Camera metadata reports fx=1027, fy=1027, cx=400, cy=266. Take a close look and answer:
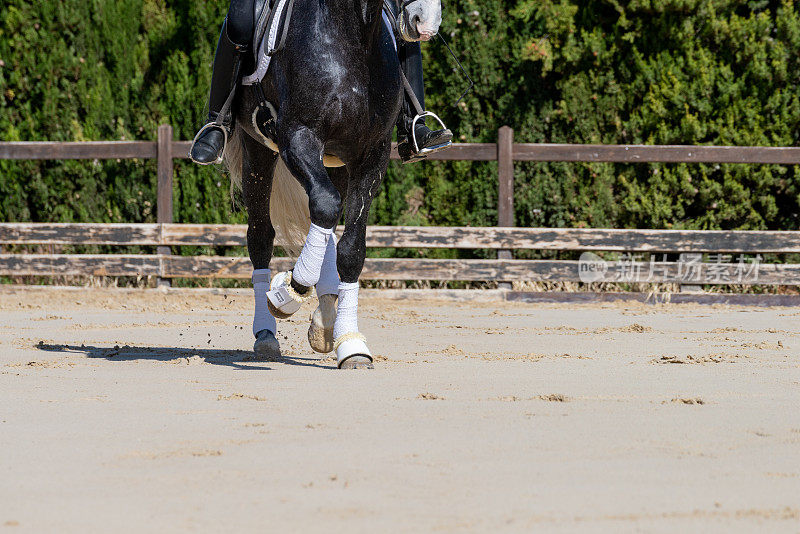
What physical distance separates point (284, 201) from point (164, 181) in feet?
16.3

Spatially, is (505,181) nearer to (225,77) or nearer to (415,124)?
(415,124)

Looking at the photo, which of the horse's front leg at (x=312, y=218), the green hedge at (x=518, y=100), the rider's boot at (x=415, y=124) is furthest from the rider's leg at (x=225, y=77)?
the green hedge at (x=518, y=100)

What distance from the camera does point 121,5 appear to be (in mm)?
11523

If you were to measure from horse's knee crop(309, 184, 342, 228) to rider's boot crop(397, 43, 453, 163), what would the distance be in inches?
33.8

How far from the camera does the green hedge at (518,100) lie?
34.4 feet

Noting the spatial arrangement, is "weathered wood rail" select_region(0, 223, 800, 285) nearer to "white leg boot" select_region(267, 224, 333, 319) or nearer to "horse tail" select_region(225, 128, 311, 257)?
"horse tail" select_region(225, 128, 311, 257)

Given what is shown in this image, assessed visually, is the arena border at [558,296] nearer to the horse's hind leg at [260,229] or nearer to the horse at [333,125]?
the horse's hind leg at [260,229]

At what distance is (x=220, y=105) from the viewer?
6.04 metres

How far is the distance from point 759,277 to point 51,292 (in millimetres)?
7254

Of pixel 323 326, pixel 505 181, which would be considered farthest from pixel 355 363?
pixel 505 181

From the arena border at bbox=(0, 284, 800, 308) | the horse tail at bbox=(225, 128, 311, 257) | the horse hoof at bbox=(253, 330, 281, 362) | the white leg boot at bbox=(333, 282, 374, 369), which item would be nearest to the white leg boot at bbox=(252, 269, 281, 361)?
the horse hoof at bbox=(253, 330, 281, 362)

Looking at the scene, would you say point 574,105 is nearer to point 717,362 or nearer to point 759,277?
point 759,277

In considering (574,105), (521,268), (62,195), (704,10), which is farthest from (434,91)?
(62,195)

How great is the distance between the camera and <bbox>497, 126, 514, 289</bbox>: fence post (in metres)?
10.5
